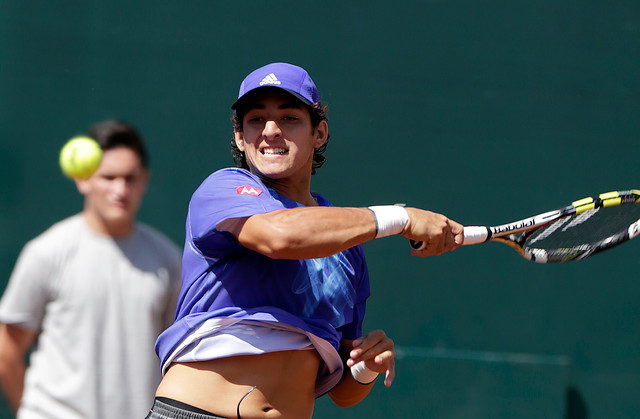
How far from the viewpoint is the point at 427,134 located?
446 centimetres

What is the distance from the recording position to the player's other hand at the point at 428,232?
7.15 ft

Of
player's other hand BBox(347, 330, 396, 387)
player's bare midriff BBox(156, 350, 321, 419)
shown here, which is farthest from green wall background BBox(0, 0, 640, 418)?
player's bare midriff BBox(156, 350, 321, 419)

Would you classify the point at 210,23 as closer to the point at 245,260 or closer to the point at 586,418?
the point at 245,260

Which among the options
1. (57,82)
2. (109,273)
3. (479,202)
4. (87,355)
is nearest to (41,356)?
(87,355)

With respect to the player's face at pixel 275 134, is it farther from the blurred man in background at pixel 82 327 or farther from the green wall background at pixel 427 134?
the green wall background at pixel 427 134

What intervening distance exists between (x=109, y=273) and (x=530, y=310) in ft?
7.77

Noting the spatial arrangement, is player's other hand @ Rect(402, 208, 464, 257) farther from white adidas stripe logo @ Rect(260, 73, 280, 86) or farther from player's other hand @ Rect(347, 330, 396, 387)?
white adidas stripe logo @ Rect(260, 73, 280, 86)

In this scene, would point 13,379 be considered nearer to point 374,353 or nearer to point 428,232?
point 374,353

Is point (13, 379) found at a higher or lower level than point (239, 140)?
lower

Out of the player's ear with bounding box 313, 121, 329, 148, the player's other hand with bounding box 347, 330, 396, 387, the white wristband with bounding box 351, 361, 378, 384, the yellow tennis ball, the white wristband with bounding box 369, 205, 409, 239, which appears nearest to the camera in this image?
the white wristband with bounding box 369, 205, 409, 239

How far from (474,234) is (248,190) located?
73 centimetres

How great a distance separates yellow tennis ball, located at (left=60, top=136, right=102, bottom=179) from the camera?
3494 mm

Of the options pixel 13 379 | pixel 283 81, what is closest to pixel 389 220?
pixel 283 81

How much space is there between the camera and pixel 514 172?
4504mm
